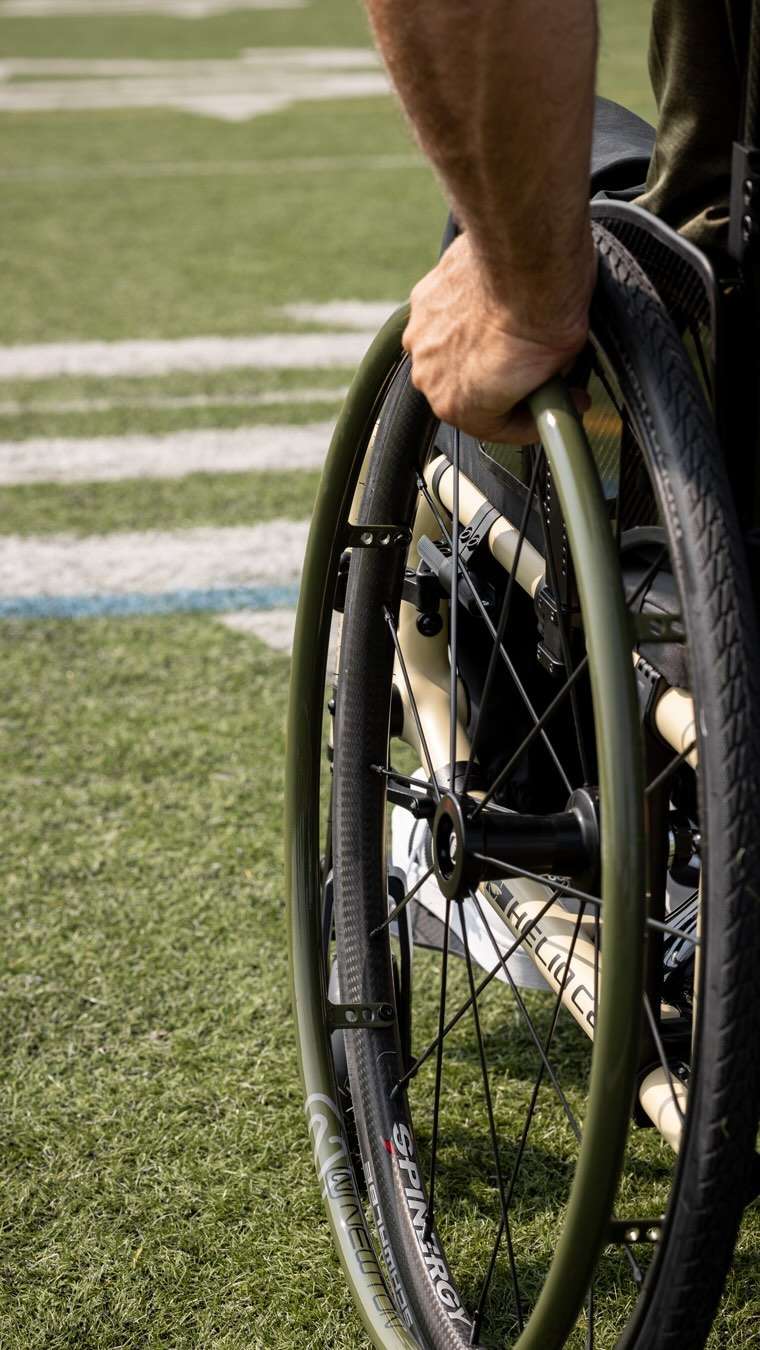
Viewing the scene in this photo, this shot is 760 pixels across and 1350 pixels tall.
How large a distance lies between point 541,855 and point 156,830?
1380mm

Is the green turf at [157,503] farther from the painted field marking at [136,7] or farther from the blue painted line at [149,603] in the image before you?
the painted field marking at [136,7]

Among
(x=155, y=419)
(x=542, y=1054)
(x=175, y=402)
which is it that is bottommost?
(x=542, y=1054)

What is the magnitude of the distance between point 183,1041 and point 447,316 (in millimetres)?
1140

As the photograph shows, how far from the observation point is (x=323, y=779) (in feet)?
8.69

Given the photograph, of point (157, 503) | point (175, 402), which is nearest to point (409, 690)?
point (157, 503)

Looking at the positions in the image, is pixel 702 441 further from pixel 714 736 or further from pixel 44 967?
pixel 44 967

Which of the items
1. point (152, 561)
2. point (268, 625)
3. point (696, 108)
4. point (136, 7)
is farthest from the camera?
point (136, 7)

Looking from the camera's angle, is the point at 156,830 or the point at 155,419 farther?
the point at 155,419

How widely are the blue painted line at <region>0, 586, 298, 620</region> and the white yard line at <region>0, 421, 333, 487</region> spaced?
0.75 m

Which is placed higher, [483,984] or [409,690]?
[409,690]

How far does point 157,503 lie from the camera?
394 cm

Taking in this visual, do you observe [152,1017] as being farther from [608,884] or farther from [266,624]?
[266,624]

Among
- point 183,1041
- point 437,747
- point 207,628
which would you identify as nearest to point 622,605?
point 437,747

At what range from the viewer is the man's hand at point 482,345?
43.5 inches
